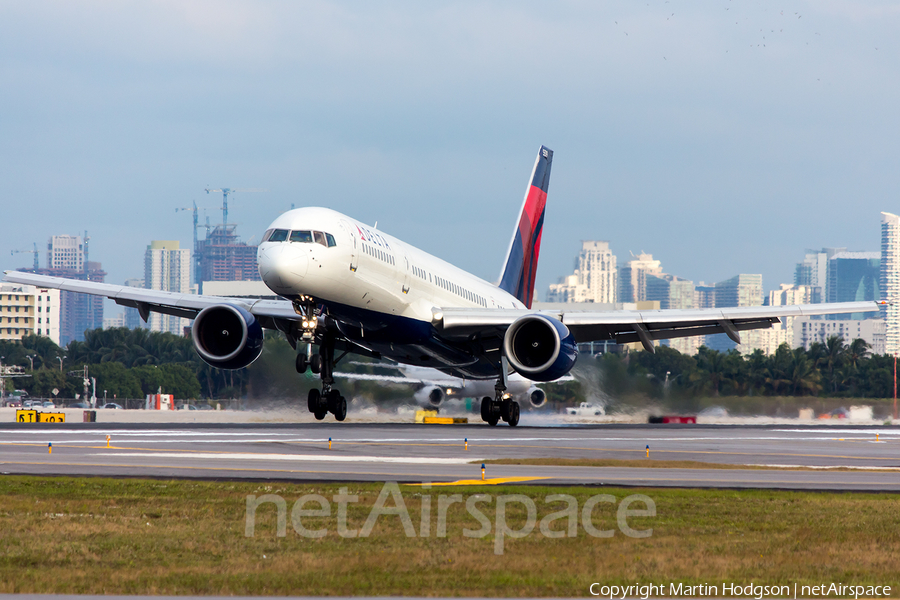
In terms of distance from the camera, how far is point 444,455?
90.3 feet

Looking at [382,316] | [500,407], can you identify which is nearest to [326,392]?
[382,316]

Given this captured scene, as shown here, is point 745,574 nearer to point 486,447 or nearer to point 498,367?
point 486,447

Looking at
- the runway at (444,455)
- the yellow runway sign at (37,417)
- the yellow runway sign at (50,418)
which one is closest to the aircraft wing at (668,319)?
the runway at (444,455)

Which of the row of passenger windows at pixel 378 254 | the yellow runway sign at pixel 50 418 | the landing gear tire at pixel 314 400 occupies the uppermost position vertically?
the row of passenger windows at pixel 378 254

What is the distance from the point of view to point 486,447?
101 ft

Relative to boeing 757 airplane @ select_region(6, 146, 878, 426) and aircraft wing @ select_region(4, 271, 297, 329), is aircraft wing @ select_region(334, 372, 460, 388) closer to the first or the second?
boeing 757 airplane @ select_region(6, 146, 878, 426)

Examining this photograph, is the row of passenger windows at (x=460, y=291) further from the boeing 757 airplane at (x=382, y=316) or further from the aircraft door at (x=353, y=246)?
the aircraft door at (x=353, y=246)

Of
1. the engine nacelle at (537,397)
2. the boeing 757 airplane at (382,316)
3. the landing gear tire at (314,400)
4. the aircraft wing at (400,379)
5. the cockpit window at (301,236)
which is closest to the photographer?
the cockpit window at (301,236)

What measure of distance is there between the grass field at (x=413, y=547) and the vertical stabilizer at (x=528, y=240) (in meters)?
34.7

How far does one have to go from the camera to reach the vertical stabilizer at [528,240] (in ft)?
175

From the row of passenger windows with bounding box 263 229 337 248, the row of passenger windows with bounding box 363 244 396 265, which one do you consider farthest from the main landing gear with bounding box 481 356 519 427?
the row of passenger windows with bounding box 263 229 337 248

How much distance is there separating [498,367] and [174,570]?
3173 centimetres

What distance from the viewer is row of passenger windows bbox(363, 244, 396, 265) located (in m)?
33.8

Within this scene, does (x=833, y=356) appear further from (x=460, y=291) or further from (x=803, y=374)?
(x=460, y=291)
